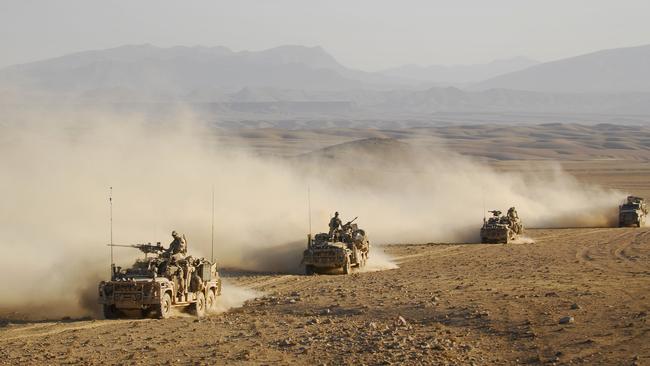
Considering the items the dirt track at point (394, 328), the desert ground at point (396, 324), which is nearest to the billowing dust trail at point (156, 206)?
the desert ground at point (396, 324)

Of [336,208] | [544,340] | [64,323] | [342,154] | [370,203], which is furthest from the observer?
[342,154]

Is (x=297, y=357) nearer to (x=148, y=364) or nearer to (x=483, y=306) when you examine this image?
(x=148, y=364)

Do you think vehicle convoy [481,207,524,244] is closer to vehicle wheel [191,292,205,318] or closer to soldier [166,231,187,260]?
soldier [166,231,187,260]

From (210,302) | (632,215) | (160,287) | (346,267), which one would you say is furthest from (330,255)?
(632,215)

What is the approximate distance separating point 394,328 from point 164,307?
232 inches

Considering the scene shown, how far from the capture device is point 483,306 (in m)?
25.7

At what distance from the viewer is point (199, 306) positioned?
2672cm

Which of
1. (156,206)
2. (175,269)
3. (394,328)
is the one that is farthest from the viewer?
(156,206)

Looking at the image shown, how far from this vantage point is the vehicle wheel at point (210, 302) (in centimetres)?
2732

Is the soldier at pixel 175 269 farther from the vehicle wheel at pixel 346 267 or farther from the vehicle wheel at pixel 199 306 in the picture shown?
the vehicle wheel at pixel 346 267

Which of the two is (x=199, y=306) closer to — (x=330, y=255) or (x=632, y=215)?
(x=330, y=255)

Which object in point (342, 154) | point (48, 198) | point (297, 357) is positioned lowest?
point (297, 357)

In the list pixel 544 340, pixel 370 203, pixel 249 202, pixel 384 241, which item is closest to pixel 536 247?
pixel 384 241

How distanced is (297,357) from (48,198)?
21.9 metres
